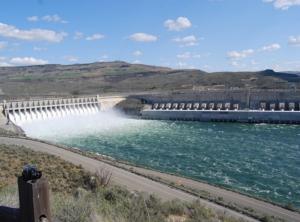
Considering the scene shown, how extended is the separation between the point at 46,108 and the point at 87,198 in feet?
197

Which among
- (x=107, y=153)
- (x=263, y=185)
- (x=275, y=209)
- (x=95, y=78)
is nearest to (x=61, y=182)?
(x=275, y=209)

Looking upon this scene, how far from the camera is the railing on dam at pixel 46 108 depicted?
62.8 meters

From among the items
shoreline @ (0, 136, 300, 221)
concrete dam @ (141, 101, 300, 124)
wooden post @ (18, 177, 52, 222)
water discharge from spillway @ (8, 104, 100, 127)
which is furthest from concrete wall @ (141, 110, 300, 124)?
wooden post @ (18, 177, 52, 222)

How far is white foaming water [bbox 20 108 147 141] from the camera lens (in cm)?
5675

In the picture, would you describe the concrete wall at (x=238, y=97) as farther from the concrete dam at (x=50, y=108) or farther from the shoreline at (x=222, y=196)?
the shoreline at (x=222, y=196)

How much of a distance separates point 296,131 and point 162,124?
2142 centimetres

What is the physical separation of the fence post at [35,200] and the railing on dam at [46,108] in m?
59.7

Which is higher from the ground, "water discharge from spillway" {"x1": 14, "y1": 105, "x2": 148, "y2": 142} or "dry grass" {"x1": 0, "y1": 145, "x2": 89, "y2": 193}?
"dry grass" {"x1": 0, "y1": 145, "x2": 89, "y2": 193}

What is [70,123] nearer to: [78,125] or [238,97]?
[78,125]

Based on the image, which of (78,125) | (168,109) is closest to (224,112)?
(168,109)

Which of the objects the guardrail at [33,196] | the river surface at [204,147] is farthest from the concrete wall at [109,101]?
the guardrail at [33,196]

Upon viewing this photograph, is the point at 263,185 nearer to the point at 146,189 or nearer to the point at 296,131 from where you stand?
the point at 146,189

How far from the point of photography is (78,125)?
6612 cm

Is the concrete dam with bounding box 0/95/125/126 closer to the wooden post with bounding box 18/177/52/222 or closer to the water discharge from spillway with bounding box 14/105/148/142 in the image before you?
the water discharge from spillway with bounding box 14/105/148/142
